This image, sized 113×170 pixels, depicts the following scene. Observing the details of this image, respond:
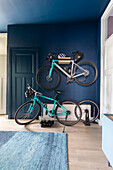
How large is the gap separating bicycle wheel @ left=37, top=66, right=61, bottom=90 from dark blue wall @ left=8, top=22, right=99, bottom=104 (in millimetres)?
138

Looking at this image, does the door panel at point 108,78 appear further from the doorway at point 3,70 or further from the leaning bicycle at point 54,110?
the doorway at point 3,70

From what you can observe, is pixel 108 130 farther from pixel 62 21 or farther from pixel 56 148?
pixel 62 21

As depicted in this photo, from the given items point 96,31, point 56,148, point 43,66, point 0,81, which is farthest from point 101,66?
point 0,81

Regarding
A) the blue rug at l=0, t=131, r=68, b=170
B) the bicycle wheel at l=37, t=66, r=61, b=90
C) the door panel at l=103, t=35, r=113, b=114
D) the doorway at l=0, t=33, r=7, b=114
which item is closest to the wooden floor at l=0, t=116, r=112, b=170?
the blue rug at l=0, t=131, r=68, b=170

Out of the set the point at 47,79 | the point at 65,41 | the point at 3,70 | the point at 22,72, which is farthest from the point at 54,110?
the point at 3,70

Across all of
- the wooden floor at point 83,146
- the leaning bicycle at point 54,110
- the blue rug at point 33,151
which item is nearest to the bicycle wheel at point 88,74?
the leaning bicycle at point 54,110

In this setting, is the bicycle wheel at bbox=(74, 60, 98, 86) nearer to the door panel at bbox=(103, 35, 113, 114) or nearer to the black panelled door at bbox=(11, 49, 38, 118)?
the door panel at bbox=(103, 35, 113, 114)

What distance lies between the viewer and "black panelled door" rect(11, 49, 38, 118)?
3213mm

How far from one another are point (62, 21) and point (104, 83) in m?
1.90

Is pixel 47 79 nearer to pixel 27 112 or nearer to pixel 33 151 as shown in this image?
pixel 27 112

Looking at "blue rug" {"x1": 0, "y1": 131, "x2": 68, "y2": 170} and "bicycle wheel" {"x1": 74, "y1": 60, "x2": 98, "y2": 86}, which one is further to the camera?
"bicycle wheel" {"x1": 74, "y1": 60, "x2": 98, "y2": 86}

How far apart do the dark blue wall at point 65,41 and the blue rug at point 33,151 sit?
129 centimetres

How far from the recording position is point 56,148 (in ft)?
5.77

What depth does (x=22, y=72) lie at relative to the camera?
10.6 feet
